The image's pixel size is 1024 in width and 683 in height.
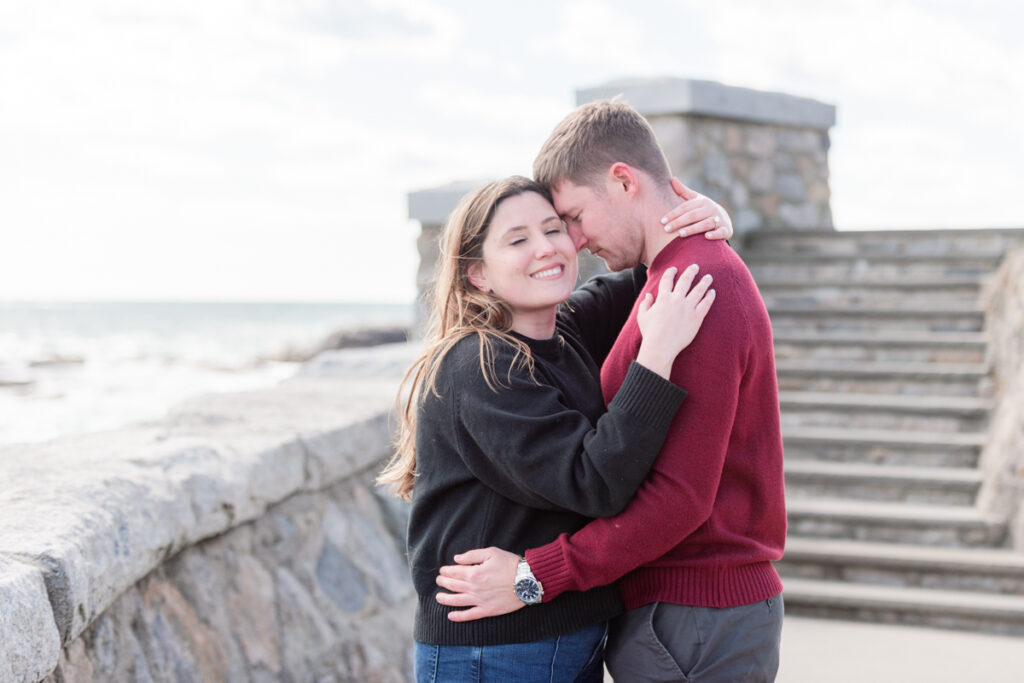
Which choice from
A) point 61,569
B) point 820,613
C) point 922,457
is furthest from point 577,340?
point 922,457

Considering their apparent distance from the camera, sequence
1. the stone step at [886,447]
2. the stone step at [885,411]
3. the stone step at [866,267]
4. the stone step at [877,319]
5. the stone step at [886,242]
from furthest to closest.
A: the stone step at [886,242] < the stone step at [866,267] < the stone step at [877,319] < the stone step at [885,411] < the stone step at [886,447]

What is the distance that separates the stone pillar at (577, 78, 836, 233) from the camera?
568 centimetres

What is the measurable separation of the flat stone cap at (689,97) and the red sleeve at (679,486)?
394 cm

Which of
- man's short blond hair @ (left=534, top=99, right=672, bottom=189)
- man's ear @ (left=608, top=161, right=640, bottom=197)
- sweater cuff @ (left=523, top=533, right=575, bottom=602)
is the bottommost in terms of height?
sweater cuff @ (left=523, top=533, right=575, bottom=602)

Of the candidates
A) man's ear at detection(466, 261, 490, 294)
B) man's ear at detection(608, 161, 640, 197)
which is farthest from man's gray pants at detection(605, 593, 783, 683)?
man's ear at detection(608, 161, 640, 197)

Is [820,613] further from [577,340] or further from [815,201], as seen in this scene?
[815,201]

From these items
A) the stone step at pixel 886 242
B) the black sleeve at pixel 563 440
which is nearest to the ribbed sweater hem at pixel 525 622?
the black sleeve at pixel 563 440

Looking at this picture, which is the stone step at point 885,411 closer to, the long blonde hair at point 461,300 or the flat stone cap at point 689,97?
the flat stone cap at point 689,97

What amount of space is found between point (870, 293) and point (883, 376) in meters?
0.76

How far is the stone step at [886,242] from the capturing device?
606 cm

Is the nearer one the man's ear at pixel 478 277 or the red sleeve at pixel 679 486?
the red sleeve at pixel 679 486

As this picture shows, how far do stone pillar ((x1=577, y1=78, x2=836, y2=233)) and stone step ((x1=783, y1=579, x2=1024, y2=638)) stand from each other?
2.52m

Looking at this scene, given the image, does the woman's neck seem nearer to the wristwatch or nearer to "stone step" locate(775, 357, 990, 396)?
the wristwatch

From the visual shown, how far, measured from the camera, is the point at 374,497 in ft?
11.0
